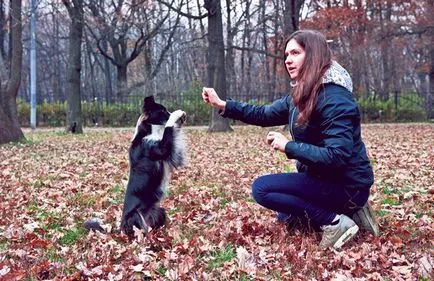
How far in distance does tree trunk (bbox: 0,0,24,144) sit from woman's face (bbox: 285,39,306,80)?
40.6 ft

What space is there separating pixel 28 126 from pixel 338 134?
26.4 metres

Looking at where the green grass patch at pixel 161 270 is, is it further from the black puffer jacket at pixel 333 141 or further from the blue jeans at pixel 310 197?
the black puffer jacket at pixel 333 141

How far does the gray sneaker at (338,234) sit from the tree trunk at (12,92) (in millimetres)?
12677

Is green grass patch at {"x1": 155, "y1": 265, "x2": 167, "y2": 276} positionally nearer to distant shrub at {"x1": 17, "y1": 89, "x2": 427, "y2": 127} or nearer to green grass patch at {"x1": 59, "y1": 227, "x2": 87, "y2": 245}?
green grass patch at {"x1": 59, "y1": 227, "x2": 87, "y2": 245}

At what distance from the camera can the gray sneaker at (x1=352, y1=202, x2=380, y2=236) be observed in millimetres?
4477

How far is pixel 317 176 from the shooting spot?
14.1 feet

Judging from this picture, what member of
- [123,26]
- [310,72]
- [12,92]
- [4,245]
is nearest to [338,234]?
[310,72]

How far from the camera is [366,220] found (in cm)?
450

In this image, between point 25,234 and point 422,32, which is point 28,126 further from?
point 25,234

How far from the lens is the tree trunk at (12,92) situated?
15.1m

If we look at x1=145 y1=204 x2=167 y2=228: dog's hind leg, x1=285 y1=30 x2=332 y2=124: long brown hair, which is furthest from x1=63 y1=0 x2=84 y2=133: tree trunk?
x1=285 y1=30 x2=332 y2=124: long brown hair

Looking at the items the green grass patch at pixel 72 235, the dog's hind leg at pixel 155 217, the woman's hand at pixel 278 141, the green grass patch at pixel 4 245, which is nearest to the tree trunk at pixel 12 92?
the green grass patch at pixel 72 235

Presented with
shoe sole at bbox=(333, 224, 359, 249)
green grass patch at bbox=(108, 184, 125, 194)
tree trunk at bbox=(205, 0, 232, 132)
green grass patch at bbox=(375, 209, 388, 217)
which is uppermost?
tree trunk at bbox=(205, 0, 232, 132)

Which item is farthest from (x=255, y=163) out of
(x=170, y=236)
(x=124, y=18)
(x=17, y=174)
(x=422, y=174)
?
(x=124, y=18)
